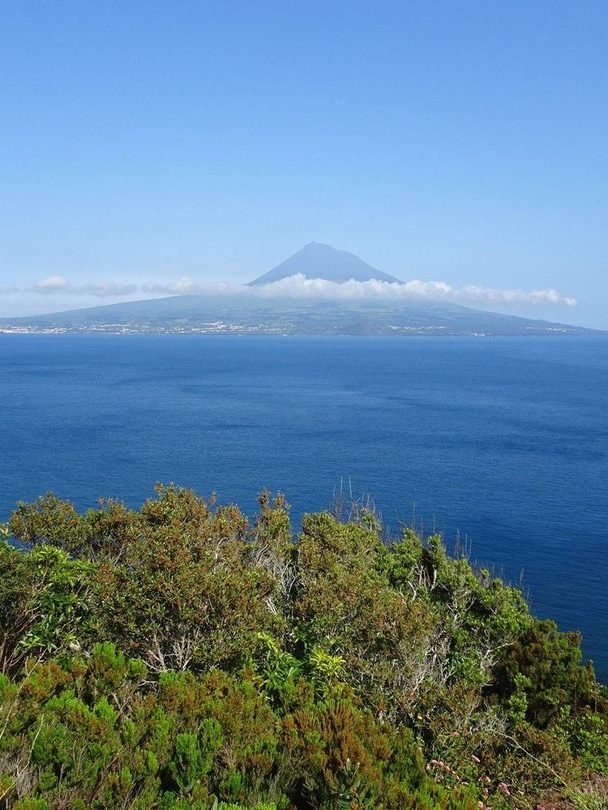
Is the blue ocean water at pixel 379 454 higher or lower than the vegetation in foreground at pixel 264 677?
lower

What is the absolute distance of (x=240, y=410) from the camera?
101625mm

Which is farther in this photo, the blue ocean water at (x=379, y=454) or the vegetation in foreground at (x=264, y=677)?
the blue ocean water at (x=379, y=454)

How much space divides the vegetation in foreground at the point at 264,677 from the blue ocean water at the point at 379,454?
1437 cm

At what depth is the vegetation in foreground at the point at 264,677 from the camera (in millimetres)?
9156

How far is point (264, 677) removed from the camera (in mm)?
14422

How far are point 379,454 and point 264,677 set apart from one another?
60.2m

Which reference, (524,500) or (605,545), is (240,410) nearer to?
(524,500)

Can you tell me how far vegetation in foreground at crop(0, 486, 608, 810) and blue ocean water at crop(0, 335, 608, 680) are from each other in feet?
47.1

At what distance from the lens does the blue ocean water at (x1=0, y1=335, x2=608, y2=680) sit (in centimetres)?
4853

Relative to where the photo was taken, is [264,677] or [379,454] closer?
[264,677]

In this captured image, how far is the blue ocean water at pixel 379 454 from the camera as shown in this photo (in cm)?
4853

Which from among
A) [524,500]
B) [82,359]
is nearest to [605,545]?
[524,500]

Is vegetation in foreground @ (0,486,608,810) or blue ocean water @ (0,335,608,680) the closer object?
vegetation in foreground @ (0,486,608,810)

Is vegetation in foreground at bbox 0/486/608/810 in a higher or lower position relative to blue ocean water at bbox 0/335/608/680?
higher
